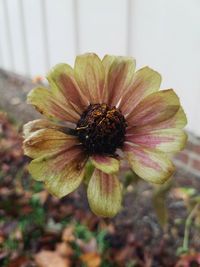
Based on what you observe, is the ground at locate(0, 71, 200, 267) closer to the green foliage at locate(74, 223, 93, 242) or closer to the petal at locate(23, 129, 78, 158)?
the green foliage at locate(74, 223, 93, 242)

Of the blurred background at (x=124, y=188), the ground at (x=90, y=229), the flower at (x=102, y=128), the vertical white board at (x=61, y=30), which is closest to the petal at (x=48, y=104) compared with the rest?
the flower at (x=102, y=128)

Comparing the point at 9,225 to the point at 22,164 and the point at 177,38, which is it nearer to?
the point at 22,164

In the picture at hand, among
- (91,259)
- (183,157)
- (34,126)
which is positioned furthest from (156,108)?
(183,157)

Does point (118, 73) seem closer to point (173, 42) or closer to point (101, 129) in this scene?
point (101, 129)

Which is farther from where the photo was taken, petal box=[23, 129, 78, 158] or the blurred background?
the blurred background

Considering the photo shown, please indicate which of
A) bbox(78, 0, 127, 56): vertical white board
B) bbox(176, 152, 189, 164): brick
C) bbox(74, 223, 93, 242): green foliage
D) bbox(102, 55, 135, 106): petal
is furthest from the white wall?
bbox(102, 55, 135, 106): petal

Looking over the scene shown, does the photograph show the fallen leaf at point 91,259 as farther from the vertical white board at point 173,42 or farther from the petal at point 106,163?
the petal at point 106,163
